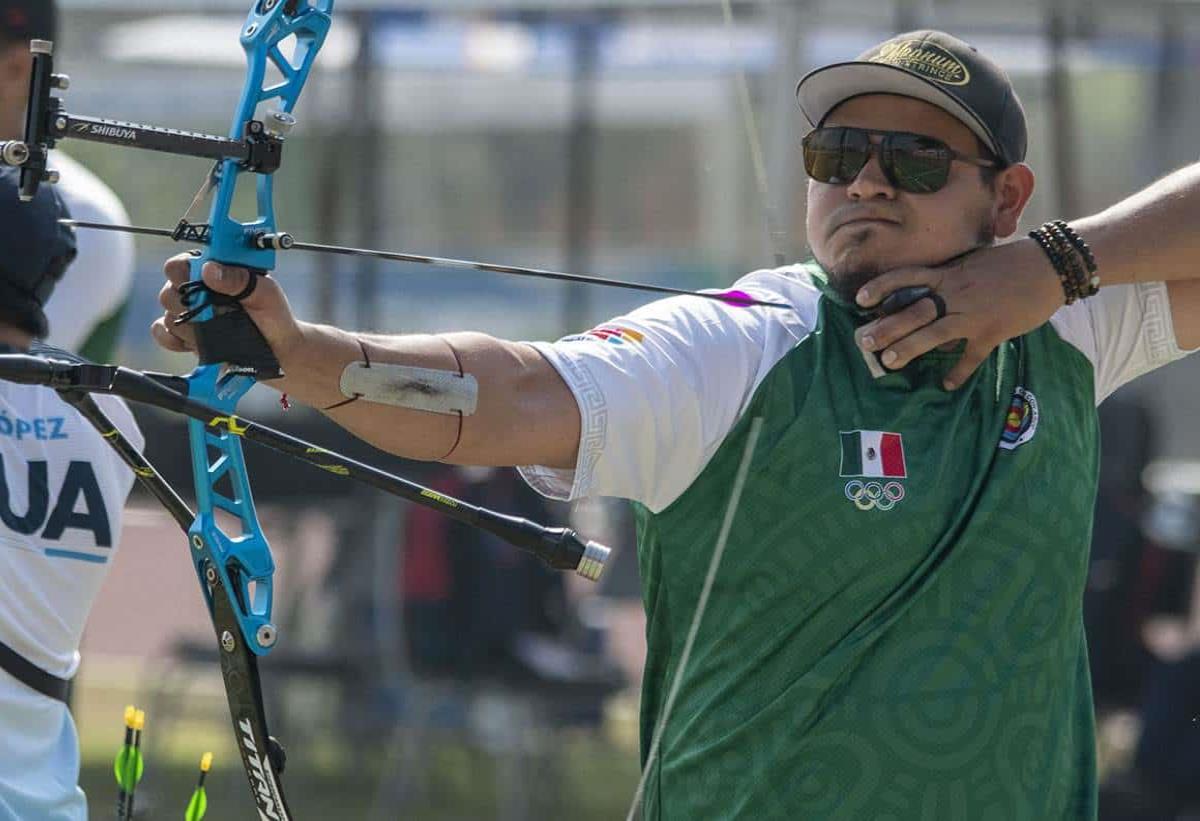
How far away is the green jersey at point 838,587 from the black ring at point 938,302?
0.28ft

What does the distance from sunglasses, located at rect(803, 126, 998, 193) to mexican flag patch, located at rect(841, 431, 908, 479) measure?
307 millimetres

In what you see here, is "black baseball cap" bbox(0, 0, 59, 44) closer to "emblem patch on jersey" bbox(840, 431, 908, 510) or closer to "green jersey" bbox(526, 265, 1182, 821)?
"green jersey" bbox(526, 265, 1182, 821)

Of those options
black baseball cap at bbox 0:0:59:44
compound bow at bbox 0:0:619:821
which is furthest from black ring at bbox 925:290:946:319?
black baseball cap at bbox 0:0:59:44

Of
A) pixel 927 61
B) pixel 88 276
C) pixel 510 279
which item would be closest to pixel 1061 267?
pixel 927 61

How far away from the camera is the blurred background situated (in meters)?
5.32

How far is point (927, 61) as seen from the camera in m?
2.07

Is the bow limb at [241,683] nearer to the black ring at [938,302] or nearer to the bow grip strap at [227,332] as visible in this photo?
the bow grip strap at [227,332]

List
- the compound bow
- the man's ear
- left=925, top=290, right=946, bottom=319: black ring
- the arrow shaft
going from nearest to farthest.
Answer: the compound bow, the arrow shaft, left=925, top=290, right=946, bottom=319: black ring, the man's ear

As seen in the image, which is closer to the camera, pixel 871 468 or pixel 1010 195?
pixel 871 468

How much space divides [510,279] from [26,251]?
3.92 metres

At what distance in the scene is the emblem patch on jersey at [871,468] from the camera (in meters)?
1.94

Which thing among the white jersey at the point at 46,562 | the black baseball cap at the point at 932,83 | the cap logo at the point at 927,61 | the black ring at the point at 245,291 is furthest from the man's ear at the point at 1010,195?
the white jersey at the point at 46,562

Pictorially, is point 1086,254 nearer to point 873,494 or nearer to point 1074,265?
point 1074,265

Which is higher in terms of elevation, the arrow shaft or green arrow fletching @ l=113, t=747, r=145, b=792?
the arrow shaft
